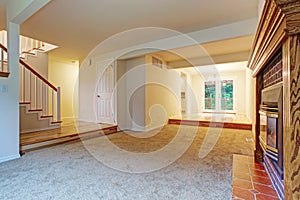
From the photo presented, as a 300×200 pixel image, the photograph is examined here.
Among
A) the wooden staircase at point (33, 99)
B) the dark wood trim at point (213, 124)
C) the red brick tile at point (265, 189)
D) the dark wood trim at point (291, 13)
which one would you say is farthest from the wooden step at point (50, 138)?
the dark wood trim at point (291, 13)

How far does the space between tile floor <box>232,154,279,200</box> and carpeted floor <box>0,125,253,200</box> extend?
9 cm

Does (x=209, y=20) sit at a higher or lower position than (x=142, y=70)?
higher

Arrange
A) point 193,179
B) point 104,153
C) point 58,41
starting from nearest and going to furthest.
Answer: point 193,179 → point 104,153 → point 58,41

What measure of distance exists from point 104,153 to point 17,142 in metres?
1.34

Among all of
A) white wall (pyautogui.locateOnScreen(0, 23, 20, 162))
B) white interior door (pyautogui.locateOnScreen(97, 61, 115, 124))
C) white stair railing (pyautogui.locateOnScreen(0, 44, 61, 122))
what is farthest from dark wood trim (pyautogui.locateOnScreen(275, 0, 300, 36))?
white stair railing (pyautogui.locateOnScreen(0, 44, 61, 122))

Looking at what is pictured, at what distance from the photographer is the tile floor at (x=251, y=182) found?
1.57 meters

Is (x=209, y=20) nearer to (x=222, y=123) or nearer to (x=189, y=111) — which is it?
(x=222, y=123)

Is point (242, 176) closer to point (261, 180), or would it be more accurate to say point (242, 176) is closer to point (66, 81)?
point (261, 180)

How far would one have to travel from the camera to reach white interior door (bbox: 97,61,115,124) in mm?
4931

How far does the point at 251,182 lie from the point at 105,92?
4.25 metres

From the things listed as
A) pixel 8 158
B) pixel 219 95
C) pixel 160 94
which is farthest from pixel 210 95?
pixel 8 158

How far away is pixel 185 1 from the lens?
2404 mm

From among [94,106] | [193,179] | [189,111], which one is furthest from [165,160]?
[189,111]

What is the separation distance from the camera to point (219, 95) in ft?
28.5
